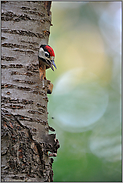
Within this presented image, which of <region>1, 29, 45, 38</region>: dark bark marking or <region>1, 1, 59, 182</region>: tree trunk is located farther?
<region>1, 29, 45, 38</region>: dark bark marking

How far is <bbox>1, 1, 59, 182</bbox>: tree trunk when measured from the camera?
1.01 metres

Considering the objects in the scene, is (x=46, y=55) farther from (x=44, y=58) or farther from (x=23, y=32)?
(x=23, y=32)

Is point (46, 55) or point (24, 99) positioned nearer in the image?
point (24, 99)

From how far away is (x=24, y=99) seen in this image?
3.72 feet

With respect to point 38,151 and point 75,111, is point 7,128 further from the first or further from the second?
point 75,111

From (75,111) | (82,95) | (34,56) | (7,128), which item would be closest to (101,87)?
(82,95)

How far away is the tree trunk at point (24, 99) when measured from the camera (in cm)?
101

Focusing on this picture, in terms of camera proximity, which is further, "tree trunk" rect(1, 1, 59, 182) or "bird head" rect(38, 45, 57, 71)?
"bird head" rect(38, 45, 57, 71)

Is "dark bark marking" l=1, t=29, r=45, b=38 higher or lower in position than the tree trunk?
higher

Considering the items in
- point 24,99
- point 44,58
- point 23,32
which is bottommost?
point 24,99

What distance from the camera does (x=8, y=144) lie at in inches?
39.5

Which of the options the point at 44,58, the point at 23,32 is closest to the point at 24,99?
the point at 44,58

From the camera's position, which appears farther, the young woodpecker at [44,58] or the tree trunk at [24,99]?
the young woodpecker at [44,58]

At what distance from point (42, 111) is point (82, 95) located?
9.30 ft
